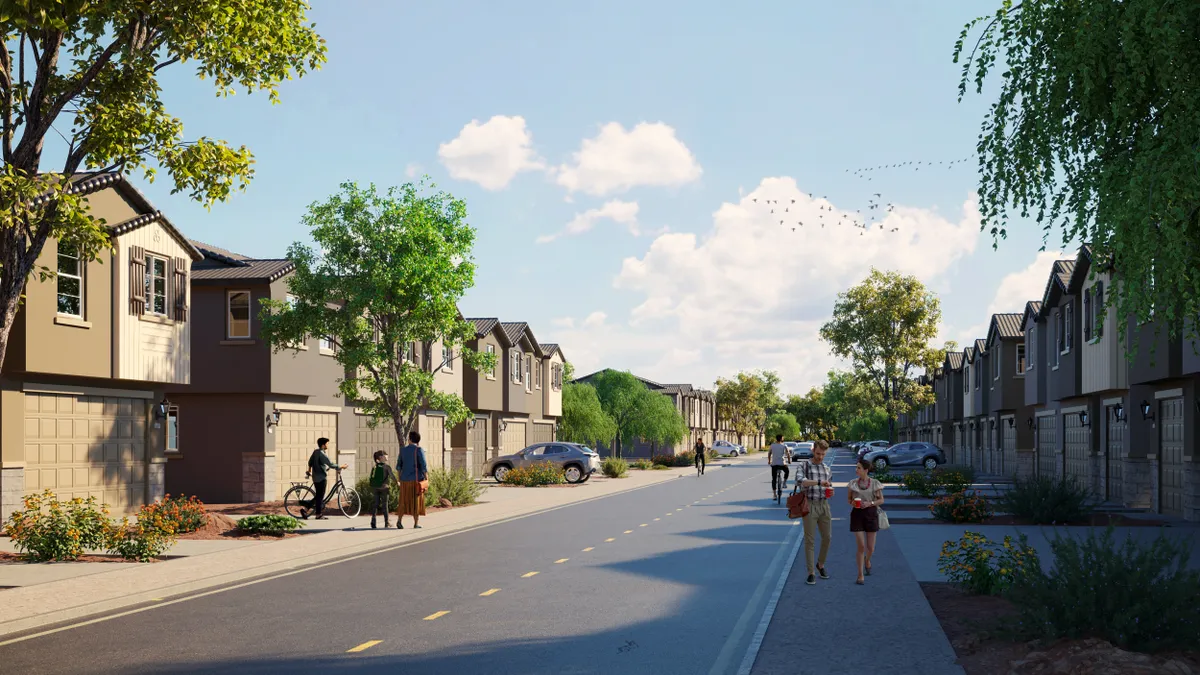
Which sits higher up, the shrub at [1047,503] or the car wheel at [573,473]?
the shrub at [1047,503]

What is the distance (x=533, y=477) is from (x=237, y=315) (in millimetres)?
14659

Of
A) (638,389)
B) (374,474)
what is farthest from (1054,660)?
(638,389)

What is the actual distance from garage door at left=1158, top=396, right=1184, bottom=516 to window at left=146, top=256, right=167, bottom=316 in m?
22.8

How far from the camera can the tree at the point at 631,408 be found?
82.2 meters

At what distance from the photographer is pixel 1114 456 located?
32125 mm

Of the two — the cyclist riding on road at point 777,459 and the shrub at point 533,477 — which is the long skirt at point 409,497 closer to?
the cyclist riding on road at point 777,459

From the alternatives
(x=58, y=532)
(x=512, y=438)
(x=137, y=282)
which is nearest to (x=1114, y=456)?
(x=137, y=282)

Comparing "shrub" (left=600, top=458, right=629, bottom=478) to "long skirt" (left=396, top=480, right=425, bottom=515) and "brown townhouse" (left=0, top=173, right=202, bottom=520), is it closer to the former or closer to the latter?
"brown townhouse" (left=0, top=173, right=202, bottom=520)

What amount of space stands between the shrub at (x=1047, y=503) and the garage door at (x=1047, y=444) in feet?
55.7

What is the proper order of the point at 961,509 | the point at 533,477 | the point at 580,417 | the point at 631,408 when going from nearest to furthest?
the point at 961,509
the point at 533,477
the point at 580,417
the point at 631,408

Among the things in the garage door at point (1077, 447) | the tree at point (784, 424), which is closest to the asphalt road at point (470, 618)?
the garage door at point (1077, 447)

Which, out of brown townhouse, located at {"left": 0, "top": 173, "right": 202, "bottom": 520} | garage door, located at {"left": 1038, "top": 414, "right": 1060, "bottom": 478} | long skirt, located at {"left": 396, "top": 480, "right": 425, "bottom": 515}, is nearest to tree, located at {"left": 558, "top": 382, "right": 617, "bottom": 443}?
garage door, located at {"left": 1038, "top": 414, "right": 1060, "bottom": 478}

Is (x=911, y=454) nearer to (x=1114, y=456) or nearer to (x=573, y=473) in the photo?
(x=573, y=473)

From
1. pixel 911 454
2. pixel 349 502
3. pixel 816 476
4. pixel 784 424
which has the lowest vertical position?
pixel 784 424
